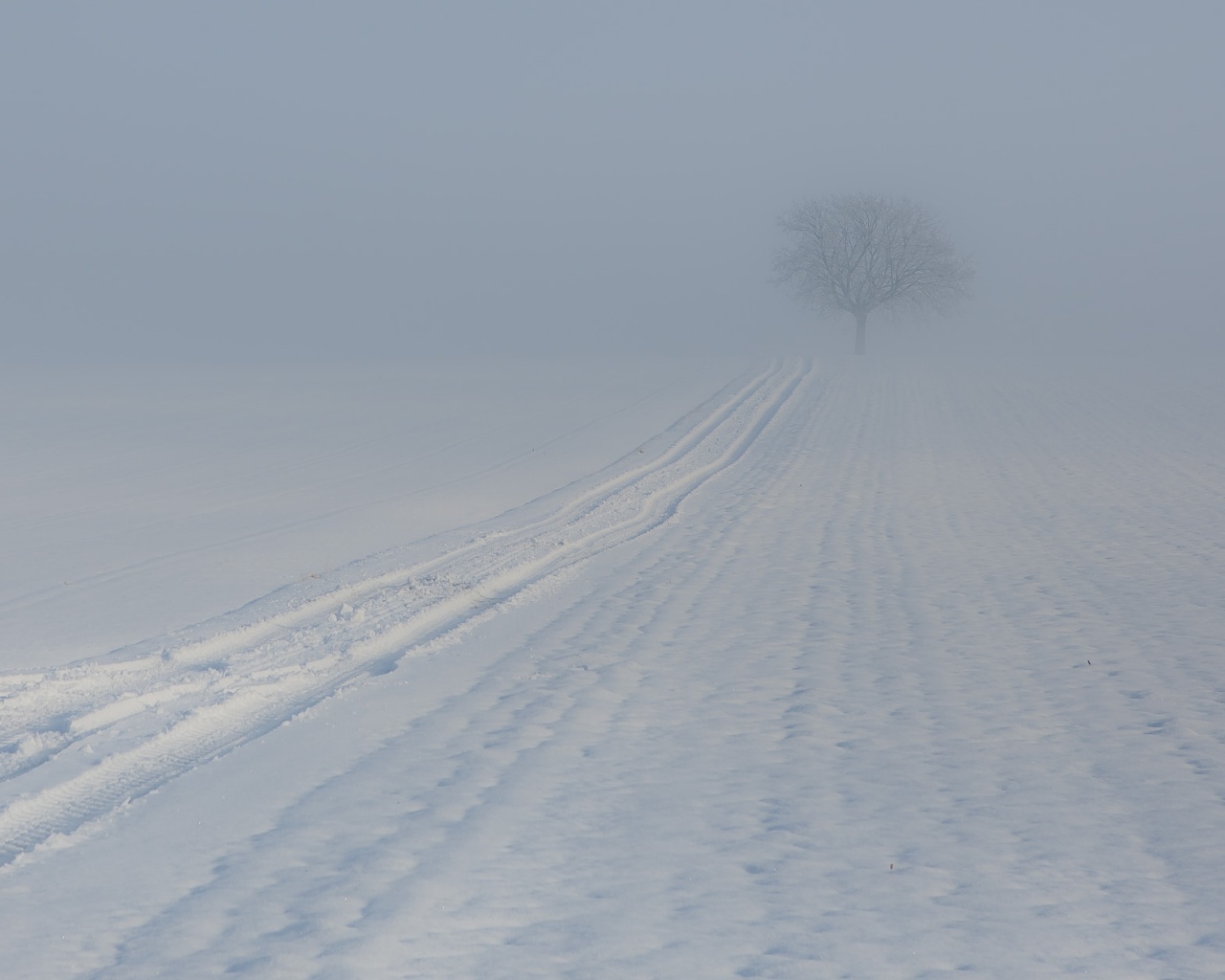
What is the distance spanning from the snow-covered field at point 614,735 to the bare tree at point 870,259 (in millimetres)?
49132

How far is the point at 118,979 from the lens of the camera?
3.36 meters

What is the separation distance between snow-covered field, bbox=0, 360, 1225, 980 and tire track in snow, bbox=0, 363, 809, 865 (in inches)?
1.1

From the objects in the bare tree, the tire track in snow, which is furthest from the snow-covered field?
the bare tree

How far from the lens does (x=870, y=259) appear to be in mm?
61656

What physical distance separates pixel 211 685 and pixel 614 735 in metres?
2.25

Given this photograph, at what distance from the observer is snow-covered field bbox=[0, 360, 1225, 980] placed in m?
3.64

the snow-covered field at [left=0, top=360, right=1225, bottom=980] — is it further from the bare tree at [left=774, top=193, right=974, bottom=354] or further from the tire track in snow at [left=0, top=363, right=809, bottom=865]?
the bare tree at [left=774, top=193, right=974, bottom=354]

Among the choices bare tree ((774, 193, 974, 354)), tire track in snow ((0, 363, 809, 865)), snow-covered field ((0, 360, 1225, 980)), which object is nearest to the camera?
snow-covered field ((0, 360, 1225, 980))

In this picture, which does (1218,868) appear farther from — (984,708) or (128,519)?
(128,519)

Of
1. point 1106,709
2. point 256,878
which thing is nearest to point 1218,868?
point 1106,709

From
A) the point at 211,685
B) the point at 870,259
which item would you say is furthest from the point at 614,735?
the point at 870,259

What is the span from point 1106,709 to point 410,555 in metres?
5.96

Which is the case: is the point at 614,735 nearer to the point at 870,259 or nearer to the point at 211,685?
the point at 211,685

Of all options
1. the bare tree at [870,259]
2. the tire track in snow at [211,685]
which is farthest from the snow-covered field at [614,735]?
the bare tree at [870,259]
